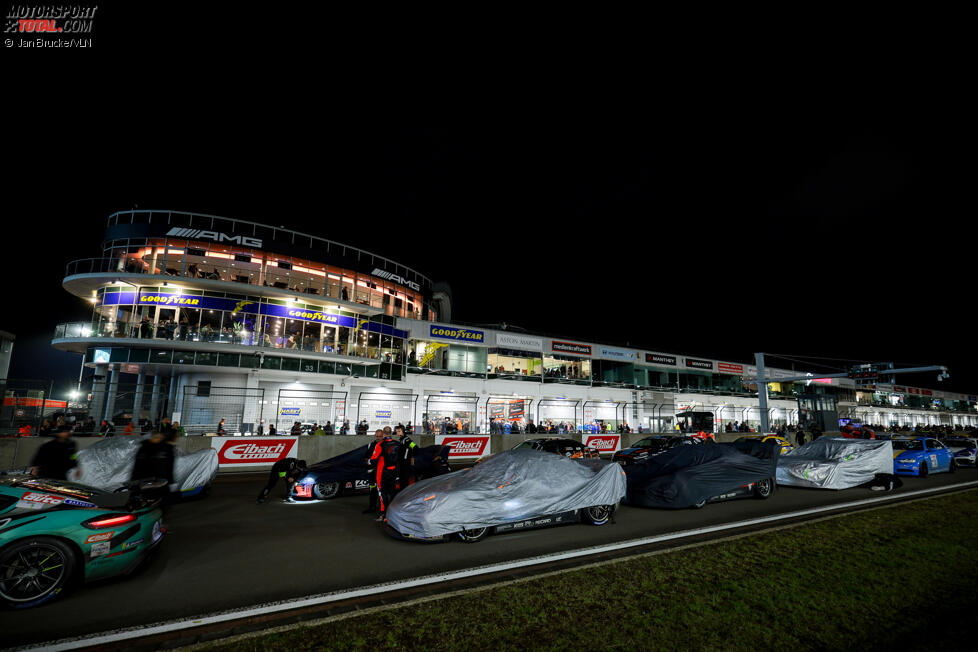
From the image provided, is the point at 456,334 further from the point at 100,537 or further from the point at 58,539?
the point at 58,539

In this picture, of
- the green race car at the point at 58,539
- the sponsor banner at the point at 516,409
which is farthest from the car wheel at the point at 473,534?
the sponsor banner at the point at 516,409

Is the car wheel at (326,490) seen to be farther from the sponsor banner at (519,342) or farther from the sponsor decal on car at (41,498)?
the sponsor banner at (519,342)

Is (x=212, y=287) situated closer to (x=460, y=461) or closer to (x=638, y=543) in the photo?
(x=460, y=461)

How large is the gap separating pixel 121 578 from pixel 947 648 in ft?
25.6

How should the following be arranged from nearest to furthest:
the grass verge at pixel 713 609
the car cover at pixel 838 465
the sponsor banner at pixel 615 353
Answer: the grass verge at pixel 713 609
the car cover at pixel 838 465
the sponsor banner at pixel 615 353

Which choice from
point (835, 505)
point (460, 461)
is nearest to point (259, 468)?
point (460, 461)

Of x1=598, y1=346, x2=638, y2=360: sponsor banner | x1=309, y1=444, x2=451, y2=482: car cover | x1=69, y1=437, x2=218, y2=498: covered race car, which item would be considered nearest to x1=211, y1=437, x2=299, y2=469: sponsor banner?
x1=69, y1=437, x2=218, y2=498: covered race car

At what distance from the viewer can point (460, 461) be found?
19.2m

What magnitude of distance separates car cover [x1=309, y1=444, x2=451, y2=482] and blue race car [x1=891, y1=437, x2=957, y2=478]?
14421 millimetres

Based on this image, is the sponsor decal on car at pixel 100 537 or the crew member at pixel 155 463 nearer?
the sponsor decal on car at pixel 100 537

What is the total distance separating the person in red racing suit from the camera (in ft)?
26.6

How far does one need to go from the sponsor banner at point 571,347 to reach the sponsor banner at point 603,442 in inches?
460

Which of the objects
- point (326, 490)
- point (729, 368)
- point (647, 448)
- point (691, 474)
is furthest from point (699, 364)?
point (326, 490)

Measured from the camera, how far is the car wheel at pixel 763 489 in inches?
402
